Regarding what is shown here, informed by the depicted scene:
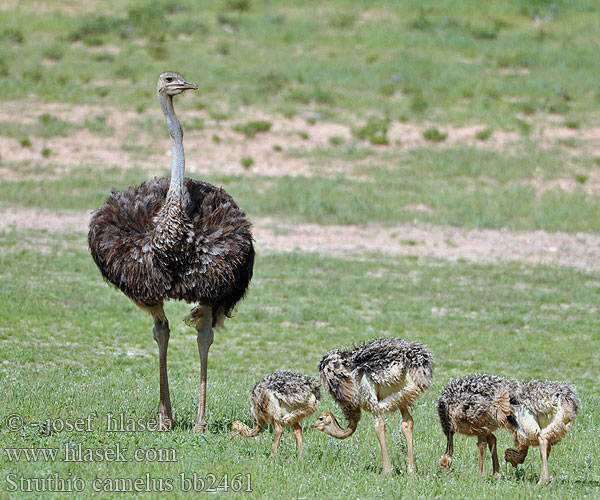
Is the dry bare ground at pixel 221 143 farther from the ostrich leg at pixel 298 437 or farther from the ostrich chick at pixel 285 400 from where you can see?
the ostrich leg at pixel 298 437

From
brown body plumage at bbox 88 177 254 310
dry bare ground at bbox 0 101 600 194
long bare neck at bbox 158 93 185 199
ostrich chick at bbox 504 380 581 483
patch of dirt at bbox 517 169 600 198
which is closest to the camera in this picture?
ostrich chick at bbox 504 380 581 483

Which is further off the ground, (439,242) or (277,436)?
(439,242)

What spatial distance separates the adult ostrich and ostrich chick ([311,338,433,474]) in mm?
1547

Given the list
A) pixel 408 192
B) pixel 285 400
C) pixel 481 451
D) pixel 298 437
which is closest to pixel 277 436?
pixel 298 437

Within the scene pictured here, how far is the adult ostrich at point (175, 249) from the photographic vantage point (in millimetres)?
8438

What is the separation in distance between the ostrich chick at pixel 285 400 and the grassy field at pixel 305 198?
31 cm

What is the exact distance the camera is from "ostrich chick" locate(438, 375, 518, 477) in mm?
7109

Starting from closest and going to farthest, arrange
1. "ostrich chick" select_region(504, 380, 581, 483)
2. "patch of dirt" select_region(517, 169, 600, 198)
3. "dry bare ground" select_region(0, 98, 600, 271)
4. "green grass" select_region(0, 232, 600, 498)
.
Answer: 1. "ostrich chick" select_region(504, 380, 581, 483)
2. "green grass" select_region(0, 232, 600, 498)
3. "dry bare ground" select_region(0, 98, 600, 271)
4. "patch of dirt" select_region(517, 169, 600, 198)

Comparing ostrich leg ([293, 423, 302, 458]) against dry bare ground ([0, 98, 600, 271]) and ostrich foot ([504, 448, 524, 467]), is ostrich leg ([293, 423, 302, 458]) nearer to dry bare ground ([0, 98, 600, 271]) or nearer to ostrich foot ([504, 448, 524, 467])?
ostrich foot ([504, 448, 524, 467])

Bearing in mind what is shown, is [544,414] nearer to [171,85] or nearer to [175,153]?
[175,153]

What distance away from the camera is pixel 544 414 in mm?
7125

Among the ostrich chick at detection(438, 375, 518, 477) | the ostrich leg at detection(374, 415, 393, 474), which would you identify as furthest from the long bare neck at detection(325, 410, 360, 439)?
the ostrich chick at detection(438, 375, 518, 477)

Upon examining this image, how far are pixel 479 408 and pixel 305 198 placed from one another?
603 inches

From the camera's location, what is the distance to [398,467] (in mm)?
7789
